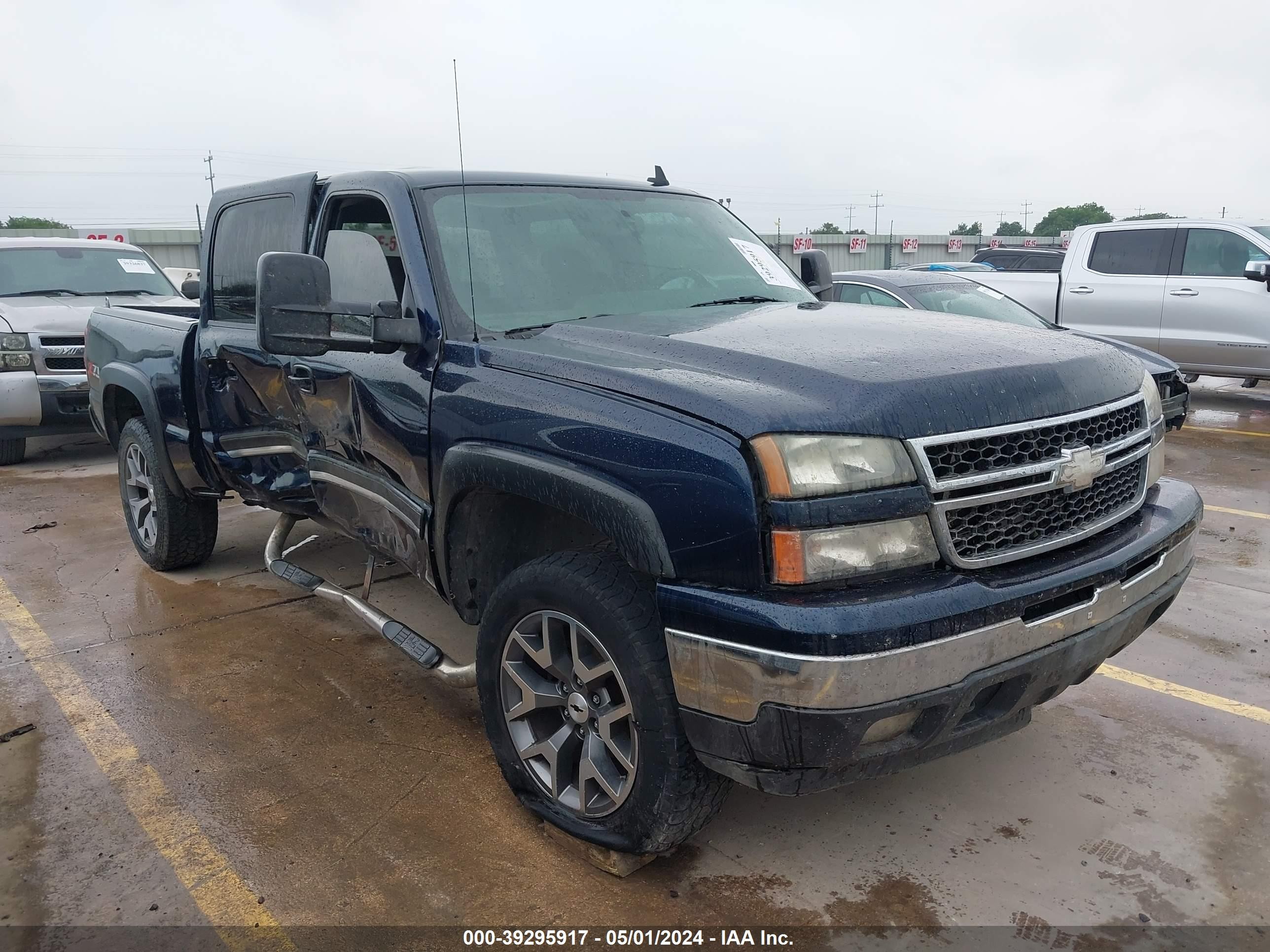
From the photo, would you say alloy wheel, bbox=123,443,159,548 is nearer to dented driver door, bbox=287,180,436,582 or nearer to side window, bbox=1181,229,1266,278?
dented driver door, bbox=287,180,436,582

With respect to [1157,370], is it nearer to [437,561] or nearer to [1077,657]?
[1077,657]

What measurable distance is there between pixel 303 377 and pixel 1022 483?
2.62m

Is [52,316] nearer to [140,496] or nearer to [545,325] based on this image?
[140,496]

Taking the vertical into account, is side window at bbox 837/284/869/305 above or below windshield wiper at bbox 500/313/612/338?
Result: below

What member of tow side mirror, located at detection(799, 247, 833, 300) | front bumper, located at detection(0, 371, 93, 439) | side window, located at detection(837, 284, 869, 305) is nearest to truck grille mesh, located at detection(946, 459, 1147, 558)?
tow side mirror, located at detection(799, 247, 833, 300)

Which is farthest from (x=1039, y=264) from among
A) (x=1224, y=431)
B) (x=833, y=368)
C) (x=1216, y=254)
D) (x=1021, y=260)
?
(x=833, y=368)

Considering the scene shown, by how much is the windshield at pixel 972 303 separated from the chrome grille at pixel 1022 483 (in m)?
5.11

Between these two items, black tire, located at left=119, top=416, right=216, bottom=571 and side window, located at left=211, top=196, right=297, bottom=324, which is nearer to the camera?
side window, located at left=211, top=196, right=297, bottom=324

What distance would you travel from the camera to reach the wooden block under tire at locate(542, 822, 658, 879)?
9.11ft

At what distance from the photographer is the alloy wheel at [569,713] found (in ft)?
8.69

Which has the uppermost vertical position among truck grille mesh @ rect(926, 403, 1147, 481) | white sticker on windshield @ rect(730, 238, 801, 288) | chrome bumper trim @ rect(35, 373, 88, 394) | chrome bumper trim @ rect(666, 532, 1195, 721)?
white sticker on windshield @ rect(730, 238, 801, 288)

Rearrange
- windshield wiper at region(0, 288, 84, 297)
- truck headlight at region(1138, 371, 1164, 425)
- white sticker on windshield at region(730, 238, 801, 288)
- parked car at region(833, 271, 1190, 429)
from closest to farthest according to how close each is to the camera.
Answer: truck headlight at region(1138, 371, 1164, 425), white sticker on windshield at region(730, 238, 801, 288), parked car at region(833, 271, 1190, 429), windshield wiper at region(0, 288, 84, 297)

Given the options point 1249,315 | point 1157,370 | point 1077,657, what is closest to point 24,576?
point 1077,657

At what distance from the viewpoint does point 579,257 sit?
3.51 meters
